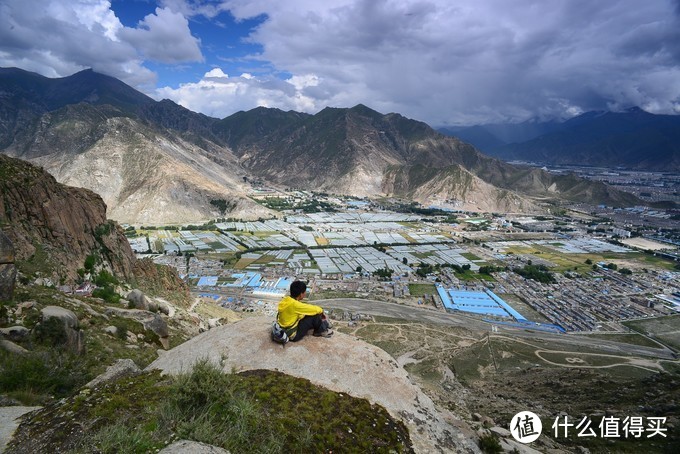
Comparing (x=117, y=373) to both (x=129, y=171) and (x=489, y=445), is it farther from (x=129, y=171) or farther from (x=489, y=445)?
(x=129, y=171)

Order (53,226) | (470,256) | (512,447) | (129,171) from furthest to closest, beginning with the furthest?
(129,171)
(470,256)
(53,226)
(512,447)

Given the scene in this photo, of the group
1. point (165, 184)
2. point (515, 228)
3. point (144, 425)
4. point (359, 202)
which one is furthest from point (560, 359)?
point (359, 202)

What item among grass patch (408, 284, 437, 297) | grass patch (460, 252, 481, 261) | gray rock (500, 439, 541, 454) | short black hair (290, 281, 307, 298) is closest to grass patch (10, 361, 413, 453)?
short black hair (290, 281, 307, 298)

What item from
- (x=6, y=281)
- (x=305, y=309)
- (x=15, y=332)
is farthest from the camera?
(x=6, y=281)

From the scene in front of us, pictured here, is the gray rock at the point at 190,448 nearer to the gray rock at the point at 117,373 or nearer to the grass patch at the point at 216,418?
the grass patch at the point at 216,418

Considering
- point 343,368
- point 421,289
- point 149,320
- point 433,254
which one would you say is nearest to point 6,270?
point 149,320

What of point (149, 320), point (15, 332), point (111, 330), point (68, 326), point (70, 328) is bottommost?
point (149, 320)
